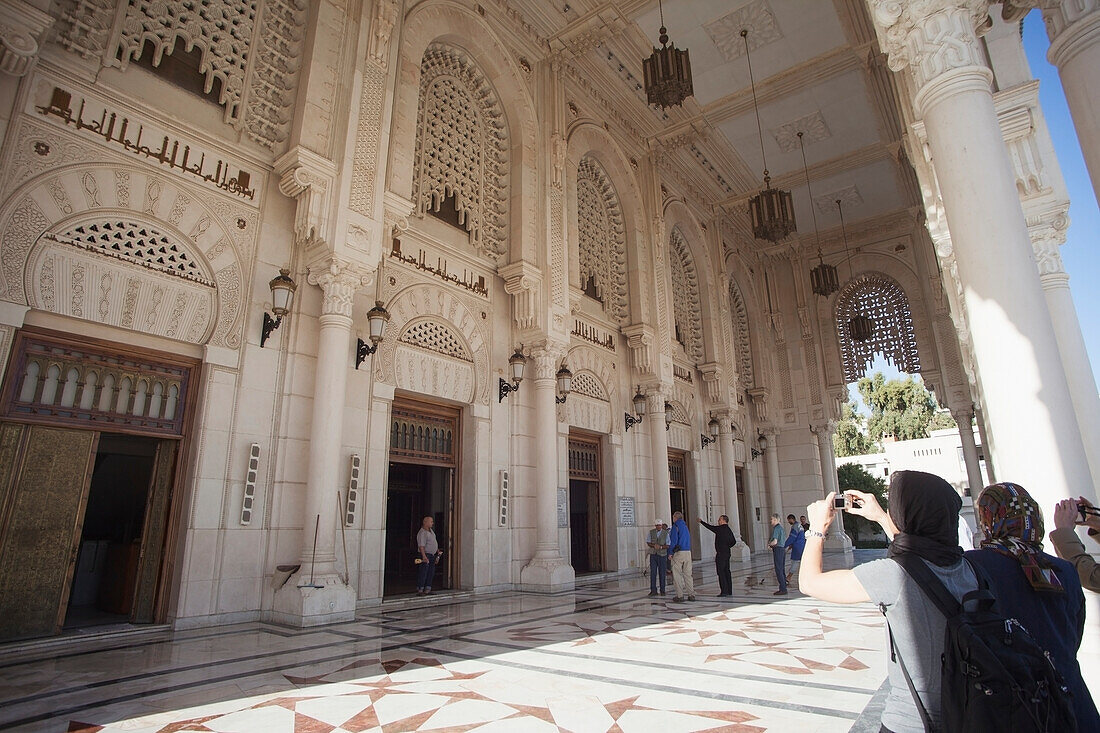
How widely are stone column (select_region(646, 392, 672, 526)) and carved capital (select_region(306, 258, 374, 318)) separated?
648 cm

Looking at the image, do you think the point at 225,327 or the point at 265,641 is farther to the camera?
the point at 225,327

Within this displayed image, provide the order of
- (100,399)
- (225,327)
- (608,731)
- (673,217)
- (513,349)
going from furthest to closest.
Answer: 1. (673,217)
2. (513,349)
3. (225,327)
4. (100,399)
5. (608,731)

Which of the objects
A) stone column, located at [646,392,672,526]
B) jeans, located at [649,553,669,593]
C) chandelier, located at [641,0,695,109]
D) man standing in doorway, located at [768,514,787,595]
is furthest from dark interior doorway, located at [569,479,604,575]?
chandelier, located at [641,0,695,109]

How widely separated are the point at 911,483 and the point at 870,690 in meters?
2.48

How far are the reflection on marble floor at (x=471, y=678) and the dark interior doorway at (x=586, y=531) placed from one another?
4.49 meters

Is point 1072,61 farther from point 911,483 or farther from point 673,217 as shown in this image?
point 673,217

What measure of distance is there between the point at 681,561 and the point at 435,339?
3988 millimetres

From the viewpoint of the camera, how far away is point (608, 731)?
261cm

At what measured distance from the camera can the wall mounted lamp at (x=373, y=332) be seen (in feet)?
20.4

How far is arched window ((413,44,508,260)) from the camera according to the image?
8.03 metres

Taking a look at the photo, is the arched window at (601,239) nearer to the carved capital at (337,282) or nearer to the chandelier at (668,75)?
the chandelier at (668,75)

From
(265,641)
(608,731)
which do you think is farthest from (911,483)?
(265,641)

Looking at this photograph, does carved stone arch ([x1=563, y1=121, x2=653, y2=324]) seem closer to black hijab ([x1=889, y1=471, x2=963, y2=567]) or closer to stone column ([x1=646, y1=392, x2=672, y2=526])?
stone column ([x1=646, y1=392, x2=672, y2=526])

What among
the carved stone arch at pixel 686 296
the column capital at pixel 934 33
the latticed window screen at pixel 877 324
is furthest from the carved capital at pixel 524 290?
the latticed window screen at pixel 877 324
